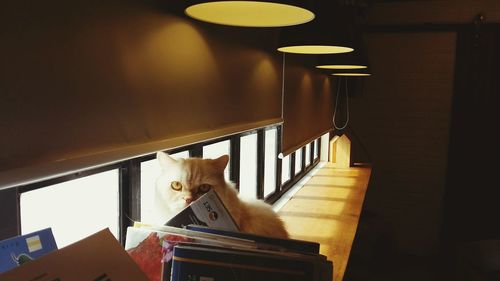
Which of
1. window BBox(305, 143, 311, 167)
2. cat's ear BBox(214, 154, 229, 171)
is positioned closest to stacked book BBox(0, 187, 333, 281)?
cat's ear BBox(214, 154, 229, 171)

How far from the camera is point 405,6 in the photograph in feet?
15.3

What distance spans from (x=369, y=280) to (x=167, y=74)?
2533 mm

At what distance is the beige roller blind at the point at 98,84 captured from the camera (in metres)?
0.79

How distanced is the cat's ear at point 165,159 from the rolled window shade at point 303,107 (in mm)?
1478

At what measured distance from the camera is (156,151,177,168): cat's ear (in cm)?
125

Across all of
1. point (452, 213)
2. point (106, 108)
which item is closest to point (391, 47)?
point (452, 213)

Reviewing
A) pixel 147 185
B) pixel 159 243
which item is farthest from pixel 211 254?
pixel 147 185

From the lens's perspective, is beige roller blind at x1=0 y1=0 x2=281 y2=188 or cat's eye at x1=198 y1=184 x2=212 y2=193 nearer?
beige roller blind at x1=0 y1=0 x2=281 y2=188

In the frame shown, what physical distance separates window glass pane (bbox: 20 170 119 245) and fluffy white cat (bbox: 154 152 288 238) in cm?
16

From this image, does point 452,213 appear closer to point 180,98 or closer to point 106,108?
point 180,98

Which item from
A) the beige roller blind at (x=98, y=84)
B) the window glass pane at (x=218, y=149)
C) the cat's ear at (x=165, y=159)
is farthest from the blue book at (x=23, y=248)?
the window glass pane at (x=218, y=149)

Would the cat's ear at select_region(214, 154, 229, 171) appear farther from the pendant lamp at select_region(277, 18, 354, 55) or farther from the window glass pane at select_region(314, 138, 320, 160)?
the window glass pane at select_region(314, 138, 320, 160)

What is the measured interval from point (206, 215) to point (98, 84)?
419mm

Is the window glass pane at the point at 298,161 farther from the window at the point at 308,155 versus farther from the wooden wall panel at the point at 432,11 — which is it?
the wooden wall panel at the point at 432,11
